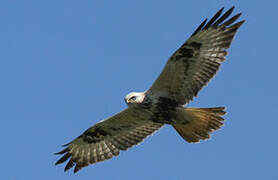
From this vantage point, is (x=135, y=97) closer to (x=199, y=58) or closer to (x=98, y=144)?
(x=199, y=58)

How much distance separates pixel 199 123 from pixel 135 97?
1.32m

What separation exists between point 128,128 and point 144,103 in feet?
4.24

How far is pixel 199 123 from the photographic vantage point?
36.7 ft

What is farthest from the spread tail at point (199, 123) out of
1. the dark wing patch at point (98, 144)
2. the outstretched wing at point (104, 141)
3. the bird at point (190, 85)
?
the dark wing patch at point (98, 144)

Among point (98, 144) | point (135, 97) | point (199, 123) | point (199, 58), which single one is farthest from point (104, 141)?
point (199, 58)

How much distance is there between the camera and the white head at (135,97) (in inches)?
430

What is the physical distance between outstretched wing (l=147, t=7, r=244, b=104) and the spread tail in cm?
31

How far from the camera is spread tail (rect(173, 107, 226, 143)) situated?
11.0 metres

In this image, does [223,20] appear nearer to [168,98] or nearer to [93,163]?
[168,98]

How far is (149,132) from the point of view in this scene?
12023mm

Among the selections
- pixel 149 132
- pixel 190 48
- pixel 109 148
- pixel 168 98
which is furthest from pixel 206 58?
pixel 109 148

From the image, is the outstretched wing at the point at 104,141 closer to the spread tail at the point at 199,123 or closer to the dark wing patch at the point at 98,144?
the dark wing patch at the point at 98,144

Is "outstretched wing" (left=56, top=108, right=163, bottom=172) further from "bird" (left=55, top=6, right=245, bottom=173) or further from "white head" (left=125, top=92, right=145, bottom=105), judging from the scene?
"white head" (left=125, top=92, right=145, bottom=105)

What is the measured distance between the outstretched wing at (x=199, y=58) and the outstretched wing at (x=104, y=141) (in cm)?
122
